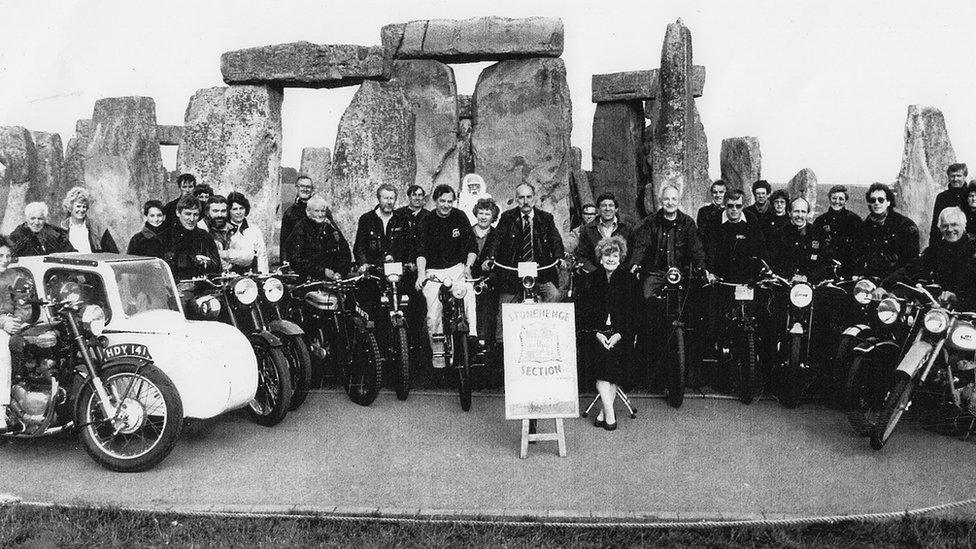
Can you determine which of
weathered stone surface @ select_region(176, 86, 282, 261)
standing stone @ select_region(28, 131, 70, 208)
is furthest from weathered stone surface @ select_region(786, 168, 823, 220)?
standing stone @ select_region(28, 131, 70, 208)

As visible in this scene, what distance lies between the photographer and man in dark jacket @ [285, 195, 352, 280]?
7707mm

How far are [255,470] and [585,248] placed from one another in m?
3.10

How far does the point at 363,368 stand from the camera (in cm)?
710

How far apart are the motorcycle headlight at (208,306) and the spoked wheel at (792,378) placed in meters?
4.20

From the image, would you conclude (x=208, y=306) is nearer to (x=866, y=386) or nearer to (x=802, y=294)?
(x=802, y=294)

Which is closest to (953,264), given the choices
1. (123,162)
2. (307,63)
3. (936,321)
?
(936,321)

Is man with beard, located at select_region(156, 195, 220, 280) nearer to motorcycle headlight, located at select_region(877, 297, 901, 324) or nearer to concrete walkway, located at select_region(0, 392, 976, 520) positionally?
concrete walkway, located at select_region(0, 392, 976, 520)

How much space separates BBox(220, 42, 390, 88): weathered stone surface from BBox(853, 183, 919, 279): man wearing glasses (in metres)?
5.73

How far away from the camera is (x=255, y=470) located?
18.4 feet

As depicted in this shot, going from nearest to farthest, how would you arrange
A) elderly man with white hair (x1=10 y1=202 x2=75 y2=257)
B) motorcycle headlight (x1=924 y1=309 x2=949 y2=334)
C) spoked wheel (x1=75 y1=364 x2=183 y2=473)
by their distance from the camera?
spoked wheel (x1=75 y1=364 x2=183 y2=473) < motorcycle headlight (x1=924 y1=309 x2=949 y2=334) < elderly man with white hair (x1=10 y1=202 x2=75 y2=257)

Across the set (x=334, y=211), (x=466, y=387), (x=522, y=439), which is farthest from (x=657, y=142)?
(x=522, y=439)

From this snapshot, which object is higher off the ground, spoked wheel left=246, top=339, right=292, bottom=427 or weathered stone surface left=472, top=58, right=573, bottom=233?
weathered stone surface left=472, top=58, right=573, bottom=233

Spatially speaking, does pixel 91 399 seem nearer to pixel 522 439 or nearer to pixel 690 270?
pixel 522 439

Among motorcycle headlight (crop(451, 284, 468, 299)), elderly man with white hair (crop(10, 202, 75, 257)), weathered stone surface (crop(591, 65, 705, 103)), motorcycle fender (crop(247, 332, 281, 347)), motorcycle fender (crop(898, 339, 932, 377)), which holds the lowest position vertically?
motorcycle fender (crop(898, 339, 932, 377))
